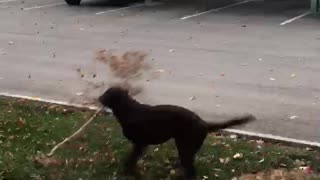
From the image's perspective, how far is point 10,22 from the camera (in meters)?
16.6

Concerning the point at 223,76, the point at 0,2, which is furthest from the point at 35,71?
the point at 0,2

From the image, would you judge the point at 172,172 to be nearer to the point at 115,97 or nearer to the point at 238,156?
the point at 238,156

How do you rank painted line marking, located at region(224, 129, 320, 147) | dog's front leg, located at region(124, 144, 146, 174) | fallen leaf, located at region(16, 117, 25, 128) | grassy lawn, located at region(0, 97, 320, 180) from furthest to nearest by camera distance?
fallen leaf, located at region(16, 117, 25, 128) < painted line marking, located at region(224, 129, 320, 147) < grassy lawn, located at region(0, 97, 320, 180) < dog's front leg, located at region(124, 144, 146, 174)

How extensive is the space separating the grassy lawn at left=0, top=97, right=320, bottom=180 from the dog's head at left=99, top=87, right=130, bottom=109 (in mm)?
723

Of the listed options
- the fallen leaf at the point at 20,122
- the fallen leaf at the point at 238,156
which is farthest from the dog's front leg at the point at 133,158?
the fallen leaf at the point at 20,122

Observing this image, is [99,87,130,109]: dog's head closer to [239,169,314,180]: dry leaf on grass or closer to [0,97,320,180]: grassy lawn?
[0,97,320,180]: grassy lawn

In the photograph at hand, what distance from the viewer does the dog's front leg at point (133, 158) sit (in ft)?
16.0

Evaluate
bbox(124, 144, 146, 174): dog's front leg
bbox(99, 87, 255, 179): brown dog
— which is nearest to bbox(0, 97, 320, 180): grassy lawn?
bbox(124, 144, 146, 174): dog's front leg

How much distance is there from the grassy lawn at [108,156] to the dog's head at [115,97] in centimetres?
72

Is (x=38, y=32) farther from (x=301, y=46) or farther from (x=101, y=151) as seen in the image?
(x=101, y=151)

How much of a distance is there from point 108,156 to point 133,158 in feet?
2.41

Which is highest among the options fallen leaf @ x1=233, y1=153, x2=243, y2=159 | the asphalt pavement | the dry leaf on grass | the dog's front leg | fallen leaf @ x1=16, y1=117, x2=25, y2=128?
the dog's front leg

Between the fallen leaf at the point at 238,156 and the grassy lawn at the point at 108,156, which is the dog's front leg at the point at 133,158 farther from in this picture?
the fallen leaf at the point at 238,156

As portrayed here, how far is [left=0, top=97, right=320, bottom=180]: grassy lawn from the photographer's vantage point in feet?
17.1
